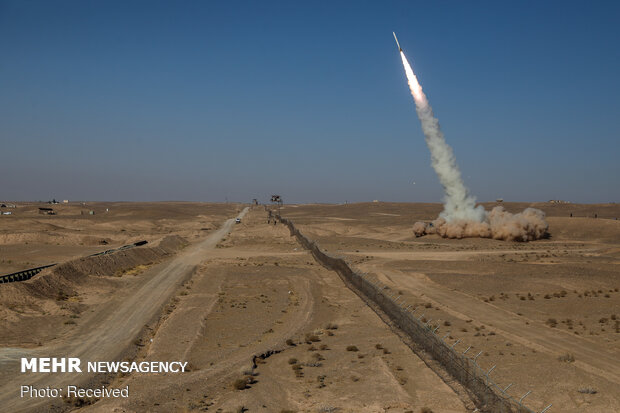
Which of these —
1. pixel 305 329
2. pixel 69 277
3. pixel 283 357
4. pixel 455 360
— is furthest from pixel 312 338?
pixel 69 277

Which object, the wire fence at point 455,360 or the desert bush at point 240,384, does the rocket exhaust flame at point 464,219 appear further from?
the desert bush at point 240,384

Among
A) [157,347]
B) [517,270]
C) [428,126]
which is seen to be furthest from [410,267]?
[157,347]

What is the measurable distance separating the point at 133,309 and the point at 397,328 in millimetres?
16040

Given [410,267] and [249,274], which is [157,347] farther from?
[410,267]

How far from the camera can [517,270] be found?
148ft

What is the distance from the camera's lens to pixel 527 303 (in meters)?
32.4

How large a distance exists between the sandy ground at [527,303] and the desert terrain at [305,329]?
109 millimetres

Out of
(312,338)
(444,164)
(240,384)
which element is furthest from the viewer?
(444,164)

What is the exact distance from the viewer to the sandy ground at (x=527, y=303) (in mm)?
18766

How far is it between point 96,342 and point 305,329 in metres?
10.1

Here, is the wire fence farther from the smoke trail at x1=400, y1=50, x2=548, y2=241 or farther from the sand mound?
the smoke trail at x1=400, y1=50, x2=548, y2=241

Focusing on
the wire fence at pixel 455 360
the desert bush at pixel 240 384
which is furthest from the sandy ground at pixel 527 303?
the desert bush at pixel 240 384

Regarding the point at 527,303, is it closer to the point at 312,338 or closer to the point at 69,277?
the point at 312,338

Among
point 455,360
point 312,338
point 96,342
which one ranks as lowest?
point 96,342
